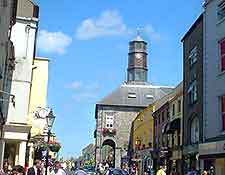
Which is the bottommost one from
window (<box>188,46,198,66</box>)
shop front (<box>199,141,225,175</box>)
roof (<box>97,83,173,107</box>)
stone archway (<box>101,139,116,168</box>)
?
shop front (<box>199,141,225,175</box>)

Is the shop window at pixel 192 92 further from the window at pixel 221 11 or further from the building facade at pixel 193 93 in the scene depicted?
the window at pixel 221 11

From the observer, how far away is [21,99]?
3027 centimetres

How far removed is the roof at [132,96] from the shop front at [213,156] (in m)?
55.3

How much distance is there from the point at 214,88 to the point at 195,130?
6.12 m

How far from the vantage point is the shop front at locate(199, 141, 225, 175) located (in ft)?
94.1

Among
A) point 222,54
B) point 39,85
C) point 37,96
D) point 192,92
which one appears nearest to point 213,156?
point 222,54

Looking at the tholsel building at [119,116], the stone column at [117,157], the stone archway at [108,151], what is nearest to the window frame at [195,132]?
the tholsel building at [119,116]

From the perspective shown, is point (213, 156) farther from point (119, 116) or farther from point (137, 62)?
point (137, 62)

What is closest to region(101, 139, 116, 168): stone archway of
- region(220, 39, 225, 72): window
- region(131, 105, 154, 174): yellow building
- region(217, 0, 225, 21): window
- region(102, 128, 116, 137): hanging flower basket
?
region(102, 128, 116, 137): hanging flower basket

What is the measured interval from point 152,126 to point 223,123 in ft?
109

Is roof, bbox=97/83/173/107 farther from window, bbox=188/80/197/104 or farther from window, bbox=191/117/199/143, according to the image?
window, bbox=191/117/199/143

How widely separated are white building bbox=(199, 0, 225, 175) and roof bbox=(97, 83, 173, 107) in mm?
54650

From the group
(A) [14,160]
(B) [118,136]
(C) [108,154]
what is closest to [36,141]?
(A) [14,160]

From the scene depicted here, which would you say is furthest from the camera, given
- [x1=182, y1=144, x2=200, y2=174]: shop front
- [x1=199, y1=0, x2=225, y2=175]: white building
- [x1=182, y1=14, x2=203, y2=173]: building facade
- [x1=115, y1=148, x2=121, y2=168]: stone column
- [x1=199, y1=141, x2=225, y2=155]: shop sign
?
[x1=115, y1=148, x2=121, y2=168]: stone column
